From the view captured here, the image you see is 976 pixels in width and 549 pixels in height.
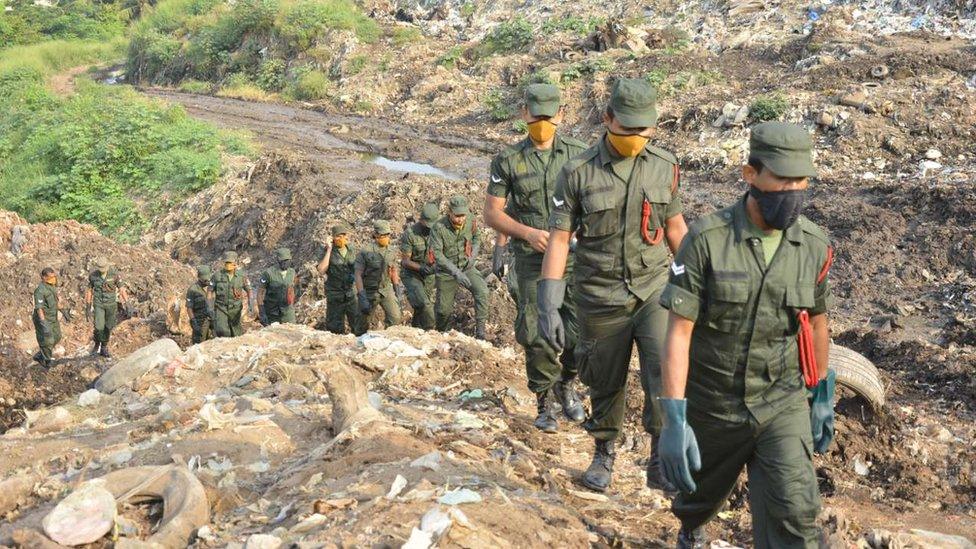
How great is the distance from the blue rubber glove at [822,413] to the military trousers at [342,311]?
7.40 metres

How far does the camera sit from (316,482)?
14.6 feet

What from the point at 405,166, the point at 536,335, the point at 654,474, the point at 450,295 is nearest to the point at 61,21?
the point at 405,166

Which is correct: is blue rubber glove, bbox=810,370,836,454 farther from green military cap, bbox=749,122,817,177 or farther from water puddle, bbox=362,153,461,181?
water puddle, bbox=362,153,461,181


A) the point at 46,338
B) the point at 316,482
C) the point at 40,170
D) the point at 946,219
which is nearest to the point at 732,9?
the point at 946,219

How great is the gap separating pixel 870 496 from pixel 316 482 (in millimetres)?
3194

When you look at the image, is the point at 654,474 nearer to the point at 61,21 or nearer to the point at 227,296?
the point at 227,296

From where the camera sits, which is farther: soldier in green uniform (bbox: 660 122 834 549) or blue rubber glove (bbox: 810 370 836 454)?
blue rubber glove (bbox: 810 370 836 454)

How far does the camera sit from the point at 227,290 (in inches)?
451

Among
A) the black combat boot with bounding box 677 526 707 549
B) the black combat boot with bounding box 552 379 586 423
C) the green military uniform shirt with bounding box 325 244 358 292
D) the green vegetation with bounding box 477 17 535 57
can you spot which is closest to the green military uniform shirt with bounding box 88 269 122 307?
the green military uniform shirt with bounding box 325 244 358 292

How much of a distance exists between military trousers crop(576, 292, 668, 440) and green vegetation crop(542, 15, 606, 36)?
21026mm

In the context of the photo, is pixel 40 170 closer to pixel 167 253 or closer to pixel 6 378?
pixel 167 253

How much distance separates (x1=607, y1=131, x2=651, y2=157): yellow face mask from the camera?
177 inches

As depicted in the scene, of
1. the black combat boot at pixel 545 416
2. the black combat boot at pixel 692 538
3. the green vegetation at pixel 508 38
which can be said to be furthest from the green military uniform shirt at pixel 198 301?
the green vegetation at pixel 508 38

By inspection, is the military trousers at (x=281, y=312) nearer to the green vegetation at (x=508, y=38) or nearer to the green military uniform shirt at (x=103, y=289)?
the green military uniform shirt at (x=103, y=289)
